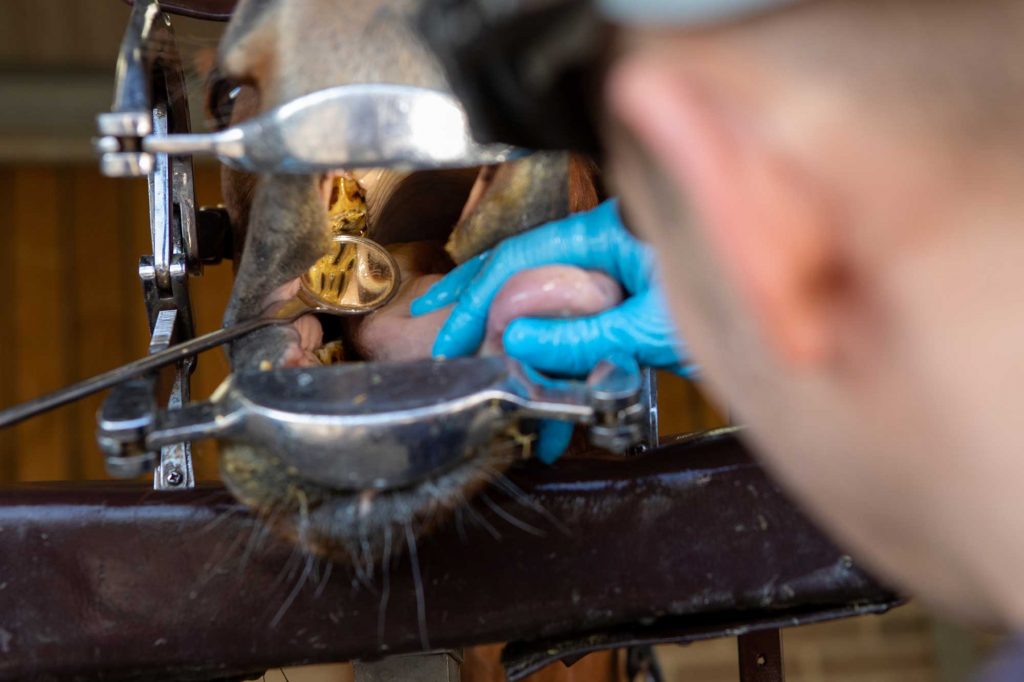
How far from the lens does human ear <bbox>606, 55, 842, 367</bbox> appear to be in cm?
26

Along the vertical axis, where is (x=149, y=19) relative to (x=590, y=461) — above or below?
above

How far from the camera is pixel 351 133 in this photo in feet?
1.83

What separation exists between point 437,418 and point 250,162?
0.49 feet

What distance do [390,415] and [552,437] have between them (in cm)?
16

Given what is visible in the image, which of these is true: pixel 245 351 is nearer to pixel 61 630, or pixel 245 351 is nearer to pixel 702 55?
pixel 61 630

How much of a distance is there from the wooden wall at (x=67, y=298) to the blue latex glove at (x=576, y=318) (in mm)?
2503

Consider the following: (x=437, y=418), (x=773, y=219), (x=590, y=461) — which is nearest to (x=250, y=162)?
(x=437, y=418)

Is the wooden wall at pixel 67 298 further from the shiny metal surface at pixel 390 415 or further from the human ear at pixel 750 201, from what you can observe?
the human ear at pixel 750 201

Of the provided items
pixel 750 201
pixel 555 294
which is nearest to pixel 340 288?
pixel 555 294

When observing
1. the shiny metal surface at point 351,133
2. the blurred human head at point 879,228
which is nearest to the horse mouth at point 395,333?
the shiny metal surface at point 351,133

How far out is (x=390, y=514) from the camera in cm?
56

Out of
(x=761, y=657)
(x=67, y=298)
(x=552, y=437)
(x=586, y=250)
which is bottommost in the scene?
(x=761, y=657)

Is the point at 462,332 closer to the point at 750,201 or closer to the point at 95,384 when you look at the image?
the point at 95,384

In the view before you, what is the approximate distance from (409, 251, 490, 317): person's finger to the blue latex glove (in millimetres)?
35
